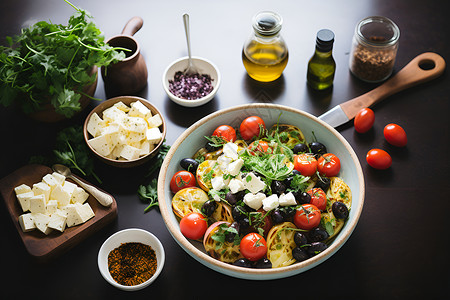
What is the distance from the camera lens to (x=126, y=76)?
1897 mm

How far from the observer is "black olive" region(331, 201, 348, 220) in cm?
150

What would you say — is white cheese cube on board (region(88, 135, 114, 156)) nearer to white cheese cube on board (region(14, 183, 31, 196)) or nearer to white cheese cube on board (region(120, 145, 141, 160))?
white cheese cube on board (region(120, 145, 141, 160))

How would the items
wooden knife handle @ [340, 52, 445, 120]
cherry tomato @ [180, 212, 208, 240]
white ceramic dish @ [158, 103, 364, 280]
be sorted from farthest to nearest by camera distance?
wooden knife handle @ [340, 52, 445, 120]
cherry tomato @ [180, 212, 208, 240]
white ceramic dish @ [158, 103, 364, 280]

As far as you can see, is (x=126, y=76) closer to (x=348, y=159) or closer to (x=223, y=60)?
(x=223, y=60)

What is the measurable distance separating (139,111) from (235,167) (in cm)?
48

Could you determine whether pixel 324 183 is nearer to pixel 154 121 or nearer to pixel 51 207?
pixel 154 121

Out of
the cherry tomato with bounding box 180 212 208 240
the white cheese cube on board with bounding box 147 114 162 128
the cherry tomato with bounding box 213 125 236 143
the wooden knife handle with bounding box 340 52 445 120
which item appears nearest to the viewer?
the cherry tomato with bounding box 180 212 208 240

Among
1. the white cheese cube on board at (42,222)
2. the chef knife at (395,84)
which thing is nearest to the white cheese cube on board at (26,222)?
the white cheese cube on board at (42,222)

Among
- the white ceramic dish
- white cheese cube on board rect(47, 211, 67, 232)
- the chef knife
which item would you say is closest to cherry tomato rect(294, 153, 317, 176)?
the white ceramic dish

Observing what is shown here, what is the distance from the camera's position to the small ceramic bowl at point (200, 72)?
6.24 ft

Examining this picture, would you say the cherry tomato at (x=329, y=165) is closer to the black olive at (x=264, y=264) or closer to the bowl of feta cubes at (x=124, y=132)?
the black olive at (x=264, y=264)

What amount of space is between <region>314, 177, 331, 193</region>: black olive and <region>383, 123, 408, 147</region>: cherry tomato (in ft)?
1.24

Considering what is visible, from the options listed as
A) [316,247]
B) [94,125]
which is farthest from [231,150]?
[94,125]

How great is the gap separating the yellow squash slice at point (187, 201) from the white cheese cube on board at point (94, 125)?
0.41 m
